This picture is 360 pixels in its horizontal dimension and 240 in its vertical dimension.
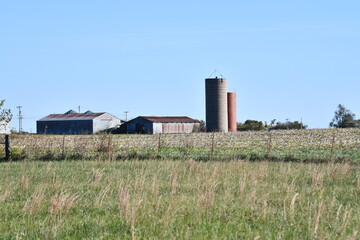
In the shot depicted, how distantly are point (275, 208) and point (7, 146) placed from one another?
22426 millimetres

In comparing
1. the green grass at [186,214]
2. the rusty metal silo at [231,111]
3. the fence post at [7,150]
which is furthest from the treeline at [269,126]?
the green grass at [186,214]

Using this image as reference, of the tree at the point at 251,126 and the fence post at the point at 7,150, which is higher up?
the tree at the point at 251,126

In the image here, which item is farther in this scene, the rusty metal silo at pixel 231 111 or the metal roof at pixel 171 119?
the metal roof at pixel 171 119

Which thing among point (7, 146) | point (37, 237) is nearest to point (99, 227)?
point (37, 237)

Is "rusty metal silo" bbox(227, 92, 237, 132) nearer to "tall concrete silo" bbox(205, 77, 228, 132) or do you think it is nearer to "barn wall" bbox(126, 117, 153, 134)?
"tall concrete silo" bbox(205, 77, 228, 132)

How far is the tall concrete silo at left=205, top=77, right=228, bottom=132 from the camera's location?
240 feet

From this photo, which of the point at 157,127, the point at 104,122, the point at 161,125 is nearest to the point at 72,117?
the point at 104,122

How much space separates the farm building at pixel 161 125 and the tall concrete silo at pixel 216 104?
40.9ft

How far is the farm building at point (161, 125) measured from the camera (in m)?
85.1

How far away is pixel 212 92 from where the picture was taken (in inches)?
2886

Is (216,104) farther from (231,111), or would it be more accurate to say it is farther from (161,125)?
(161,125)

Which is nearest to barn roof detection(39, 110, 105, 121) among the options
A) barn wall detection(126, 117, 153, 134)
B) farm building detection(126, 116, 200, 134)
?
barn wall detection(126, 117, 153, 134)

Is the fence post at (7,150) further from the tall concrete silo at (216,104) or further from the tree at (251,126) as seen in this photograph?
the tree at (251,126)

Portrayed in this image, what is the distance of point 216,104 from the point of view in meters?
72.8
